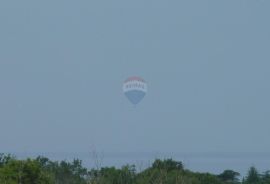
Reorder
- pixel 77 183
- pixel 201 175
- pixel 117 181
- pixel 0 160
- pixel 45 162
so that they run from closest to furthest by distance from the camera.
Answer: pixel 0 160 < pixel 117 181 < pixel 77 183 < pixel 201 175 < pixel 45 162

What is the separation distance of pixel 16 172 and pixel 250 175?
24.0 metres

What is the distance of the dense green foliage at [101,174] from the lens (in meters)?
11.4

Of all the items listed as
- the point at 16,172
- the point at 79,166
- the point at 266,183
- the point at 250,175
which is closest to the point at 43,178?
the point at 16,172

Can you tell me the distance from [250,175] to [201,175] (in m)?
7.64

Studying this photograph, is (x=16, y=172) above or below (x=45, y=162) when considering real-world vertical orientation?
below

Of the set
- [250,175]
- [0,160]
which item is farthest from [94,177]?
[250,175]

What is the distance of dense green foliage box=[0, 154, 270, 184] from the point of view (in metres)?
11.4

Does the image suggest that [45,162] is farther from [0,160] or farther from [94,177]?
[94,177]

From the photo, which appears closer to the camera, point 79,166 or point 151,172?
point 151,172

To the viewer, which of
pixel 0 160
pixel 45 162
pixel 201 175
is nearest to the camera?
pixel 0 160

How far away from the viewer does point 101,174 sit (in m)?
14.6

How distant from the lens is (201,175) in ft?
89.0

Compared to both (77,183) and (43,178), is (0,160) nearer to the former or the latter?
(43,178)

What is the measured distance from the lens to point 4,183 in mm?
11062
